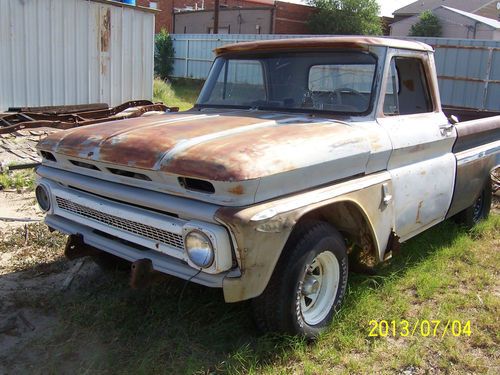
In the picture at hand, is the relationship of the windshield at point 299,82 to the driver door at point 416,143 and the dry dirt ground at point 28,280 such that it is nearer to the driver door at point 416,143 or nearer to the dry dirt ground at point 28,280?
the driver door at point 416,143

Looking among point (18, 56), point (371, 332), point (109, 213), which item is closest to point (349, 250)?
point (371, 332)

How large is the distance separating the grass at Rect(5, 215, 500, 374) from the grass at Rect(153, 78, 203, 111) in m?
10.3

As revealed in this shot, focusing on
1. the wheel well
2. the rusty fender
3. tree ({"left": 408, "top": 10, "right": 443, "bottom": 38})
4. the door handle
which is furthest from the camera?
tree ({"left": 408, "top": 10, "right": 443, "bottom": 38})

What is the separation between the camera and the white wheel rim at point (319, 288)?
3207 mm

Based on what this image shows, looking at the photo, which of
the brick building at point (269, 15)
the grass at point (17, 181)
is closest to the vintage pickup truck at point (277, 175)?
the grass at point (17, 181)

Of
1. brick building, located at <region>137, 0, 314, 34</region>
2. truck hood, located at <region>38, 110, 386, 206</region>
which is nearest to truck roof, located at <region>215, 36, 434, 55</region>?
truck hood, located at <region>38, 110, 386, 206</region>

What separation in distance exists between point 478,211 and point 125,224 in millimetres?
4081

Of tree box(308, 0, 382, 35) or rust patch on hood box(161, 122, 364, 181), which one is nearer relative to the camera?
rust patch on hood box(161, 122, 364, 181)

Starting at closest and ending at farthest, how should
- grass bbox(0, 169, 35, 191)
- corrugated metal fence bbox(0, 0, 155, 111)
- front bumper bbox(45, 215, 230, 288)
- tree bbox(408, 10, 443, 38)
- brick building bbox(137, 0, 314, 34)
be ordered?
front bumper bbox(45, 215, 230, 288), grass bbox(0, 169, 35, 191), corrugated metal fence bbox(0, 0, 155, 111), tree bbox(408, 10, 443, 38), brick building bbox(137, 0, 314, 34)

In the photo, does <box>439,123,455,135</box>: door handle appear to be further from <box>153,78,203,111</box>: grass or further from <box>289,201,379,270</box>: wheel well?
<box>153,78,203,111</box>: grass

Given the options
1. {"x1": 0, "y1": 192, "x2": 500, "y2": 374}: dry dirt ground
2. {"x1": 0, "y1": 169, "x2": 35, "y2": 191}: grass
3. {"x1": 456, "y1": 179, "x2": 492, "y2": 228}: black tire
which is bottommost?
{"x1": 0, "y1": 192, "x2": 500, "y2": 374}: dry dirt ground

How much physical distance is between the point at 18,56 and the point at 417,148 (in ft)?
28.4

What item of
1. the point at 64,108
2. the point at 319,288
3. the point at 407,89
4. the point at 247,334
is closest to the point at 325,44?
the point at 407,89

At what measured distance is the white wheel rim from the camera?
3207 mm
